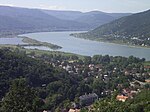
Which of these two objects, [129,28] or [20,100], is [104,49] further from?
[20,100]

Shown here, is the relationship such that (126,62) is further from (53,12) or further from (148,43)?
(53,12)

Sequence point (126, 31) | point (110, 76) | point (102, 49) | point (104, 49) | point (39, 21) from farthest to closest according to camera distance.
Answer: point (39, 21)
point (126, 31)
point (104, 49)
point (102, 49)
point (110, 76)

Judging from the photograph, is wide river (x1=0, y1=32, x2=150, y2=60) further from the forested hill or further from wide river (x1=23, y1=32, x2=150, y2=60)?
the forested hill

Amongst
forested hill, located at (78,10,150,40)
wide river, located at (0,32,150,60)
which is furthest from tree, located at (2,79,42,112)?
forested hill, located at (78,10,150,40)

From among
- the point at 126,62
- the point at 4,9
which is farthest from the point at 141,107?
the point at 4,9

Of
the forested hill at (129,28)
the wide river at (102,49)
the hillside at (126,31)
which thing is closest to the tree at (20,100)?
the wide river at (102,49)

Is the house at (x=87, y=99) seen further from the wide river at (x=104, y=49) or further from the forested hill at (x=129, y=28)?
the forested hill at (x=129, y=28)

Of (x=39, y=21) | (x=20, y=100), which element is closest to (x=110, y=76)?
(x=20, y=100)
